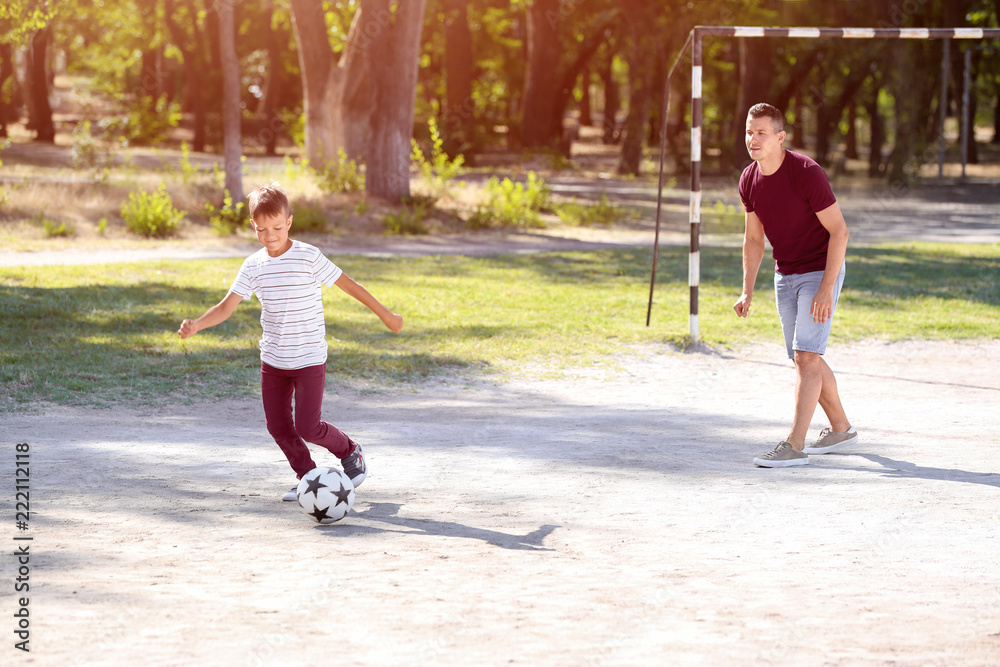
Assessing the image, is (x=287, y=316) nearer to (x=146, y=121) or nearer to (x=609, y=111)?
Answer: (x=146, y=121)

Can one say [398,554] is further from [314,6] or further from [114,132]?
[114,132]

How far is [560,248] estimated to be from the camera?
1689cm

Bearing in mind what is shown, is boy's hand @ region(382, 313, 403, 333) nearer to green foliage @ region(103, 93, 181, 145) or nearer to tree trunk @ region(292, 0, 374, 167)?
tree trunk @ region(292, 0, 374, 167)

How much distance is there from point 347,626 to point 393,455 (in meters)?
2.40

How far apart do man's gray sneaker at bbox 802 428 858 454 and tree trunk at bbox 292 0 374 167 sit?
16.8 m

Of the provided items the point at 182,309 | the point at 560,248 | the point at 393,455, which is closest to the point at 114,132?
the point at 560,248

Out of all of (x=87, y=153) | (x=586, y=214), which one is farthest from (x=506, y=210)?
(x=87, y=153)

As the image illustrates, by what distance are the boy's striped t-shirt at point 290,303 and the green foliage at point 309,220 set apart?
40.5 ft

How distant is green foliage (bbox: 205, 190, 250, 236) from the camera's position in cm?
1667

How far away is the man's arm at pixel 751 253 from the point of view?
6227 millimetres

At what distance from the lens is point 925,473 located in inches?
224

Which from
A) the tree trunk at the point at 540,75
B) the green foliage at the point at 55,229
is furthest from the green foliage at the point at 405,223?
the tree trunk at the point at 540,75

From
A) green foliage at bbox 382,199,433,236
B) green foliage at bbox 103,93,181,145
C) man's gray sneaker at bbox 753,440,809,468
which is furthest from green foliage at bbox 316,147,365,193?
green foliage at bbox 103,93,181,145

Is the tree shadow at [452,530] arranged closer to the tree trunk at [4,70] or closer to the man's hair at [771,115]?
the man's hair at [771,115]
